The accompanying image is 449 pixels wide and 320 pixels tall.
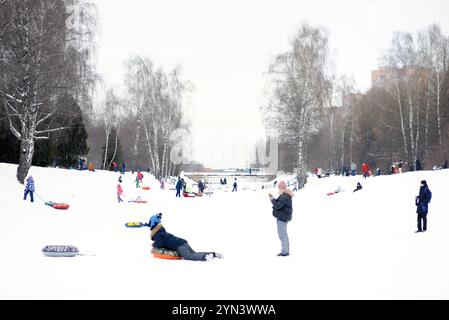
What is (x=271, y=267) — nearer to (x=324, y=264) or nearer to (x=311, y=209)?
(x=324, y=264)

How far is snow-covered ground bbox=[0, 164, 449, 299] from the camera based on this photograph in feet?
21.2

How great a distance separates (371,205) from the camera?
19.9m

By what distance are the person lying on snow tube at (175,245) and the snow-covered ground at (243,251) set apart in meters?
0.24

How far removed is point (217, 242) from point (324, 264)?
161 inches

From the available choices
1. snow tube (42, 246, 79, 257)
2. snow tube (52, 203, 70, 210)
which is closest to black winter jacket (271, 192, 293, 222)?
snow tube (42, 246, 79, 257)

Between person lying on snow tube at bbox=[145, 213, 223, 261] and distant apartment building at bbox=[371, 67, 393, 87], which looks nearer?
person lying on snow tube at bbox=[145, 213, 223, 261]

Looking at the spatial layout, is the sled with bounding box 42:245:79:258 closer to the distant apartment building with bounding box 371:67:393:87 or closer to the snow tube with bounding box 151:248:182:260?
the snow tube with bounding box 151:248:182:260

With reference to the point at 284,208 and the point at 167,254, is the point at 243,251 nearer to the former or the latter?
the point at 284,208

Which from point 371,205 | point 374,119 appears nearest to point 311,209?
point 371,205

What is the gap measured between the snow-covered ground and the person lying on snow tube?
0.24 meters

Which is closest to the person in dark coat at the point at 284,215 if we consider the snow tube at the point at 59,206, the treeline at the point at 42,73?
the treeline at the point at 42,73

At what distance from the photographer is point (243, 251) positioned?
10.6 m

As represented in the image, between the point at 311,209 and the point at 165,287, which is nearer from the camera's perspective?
the point at 165,287
